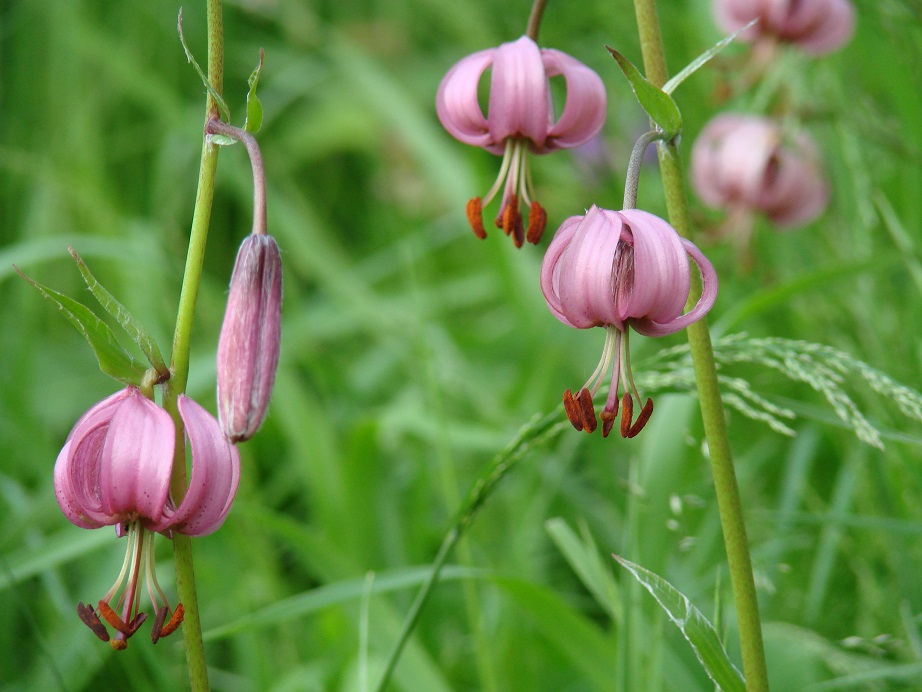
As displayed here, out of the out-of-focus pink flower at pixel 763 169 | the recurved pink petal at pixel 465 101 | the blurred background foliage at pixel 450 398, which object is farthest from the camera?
the out-of-focus pink flower at pixel 763 169

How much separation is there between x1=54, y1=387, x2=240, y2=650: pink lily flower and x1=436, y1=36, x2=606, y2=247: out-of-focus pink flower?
302 millimetres

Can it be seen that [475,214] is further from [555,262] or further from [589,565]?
[589,565]

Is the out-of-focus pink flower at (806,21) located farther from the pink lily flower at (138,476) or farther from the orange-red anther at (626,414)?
the pink lily flower at (138,476)

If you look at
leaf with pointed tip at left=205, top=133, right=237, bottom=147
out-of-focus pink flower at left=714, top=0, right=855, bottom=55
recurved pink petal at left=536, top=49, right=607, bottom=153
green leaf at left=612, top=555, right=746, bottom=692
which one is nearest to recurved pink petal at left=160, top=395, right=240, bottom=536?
leaf with pointed tip at left=205, top=133, right=237, bottom=147

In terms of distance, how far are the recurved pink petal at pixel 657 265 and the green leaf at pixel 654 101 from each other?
0.29 ft

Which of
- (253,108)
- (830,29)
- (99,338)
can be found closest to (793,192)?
(830,29)

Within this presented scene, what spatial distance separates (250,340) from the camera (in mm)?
717

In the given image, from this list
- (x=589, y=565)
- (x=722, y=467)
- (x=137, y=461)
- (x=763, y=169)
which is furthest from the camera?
(x=763, y=169)

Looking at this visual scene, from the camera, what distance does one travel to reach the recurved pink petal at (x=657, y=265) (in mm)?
679

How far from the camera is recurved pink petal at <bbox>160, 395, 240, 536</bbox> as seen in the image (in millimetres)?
679

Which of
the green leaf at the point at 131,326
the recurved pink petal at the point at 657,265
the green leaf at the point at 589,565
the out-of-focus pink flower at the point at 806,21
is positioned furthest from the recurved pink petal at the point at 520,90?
the out-of-focus pink flower at the point at 806,21

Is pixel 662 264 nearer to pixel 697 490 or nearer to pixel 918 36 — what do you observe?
pixel 697 490

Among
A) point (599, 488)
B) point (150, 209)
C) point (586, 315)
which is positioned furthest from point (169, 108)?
point (586, 315)

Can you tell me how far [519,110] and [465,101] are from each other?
2.2 inches
